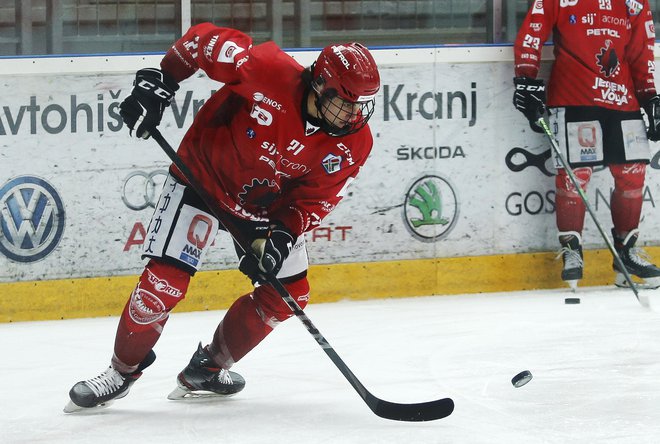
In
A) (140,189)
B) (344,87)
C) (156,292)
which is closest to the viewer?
(344,87)

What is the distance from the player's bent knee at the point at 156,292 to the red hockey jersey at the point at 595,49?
2.59 meters

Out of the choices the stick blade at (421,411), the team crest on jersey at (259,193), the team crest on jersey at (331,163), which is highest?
the team crest on jersey at (331,163)

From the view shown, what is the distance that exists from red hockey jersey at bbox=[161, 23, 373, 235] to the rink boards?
169cm

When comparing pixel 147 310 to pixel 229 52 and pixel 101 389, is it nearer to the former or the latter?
pixel 101 389

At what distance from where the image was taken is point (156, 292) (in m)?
3.05

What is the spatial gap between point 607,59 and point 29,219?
8.35ft

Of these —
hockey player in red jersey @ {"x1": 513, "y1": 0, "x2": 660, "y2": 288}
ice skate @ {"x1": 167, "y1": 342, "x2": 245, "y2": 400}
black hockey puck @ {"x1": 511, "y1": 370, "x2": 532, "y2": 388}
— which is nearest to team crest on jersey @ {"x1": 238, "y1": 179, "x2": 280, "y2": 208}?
ice skate @ {"x1": 167, "y1": 342, "x2": 245, "y2": 400}

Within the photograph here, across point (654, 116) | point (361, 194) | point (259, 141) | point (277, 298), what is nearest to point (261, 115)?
point (259, 141)

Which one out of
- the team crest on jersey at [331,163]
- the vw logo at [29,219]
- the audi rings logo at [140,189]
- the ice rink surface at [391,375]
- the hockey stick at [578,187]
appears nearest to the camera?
the ice rink surface at [391,375]

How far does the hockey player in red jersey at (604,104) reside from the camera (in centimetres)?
531

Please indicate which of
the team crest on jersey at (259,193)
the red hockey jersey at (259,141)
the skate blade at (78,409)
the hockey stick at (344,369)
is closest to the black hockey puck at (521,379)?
the hockey stick at (344,369)

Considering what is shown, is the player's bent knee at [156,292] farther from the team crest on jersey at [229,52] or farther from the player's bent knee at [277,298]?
the team crest on jersey at [229,52]

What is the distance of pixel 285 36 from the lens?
511 centimetres

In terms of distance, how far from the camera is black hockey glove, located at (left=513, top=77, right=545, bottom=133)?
5.19m
